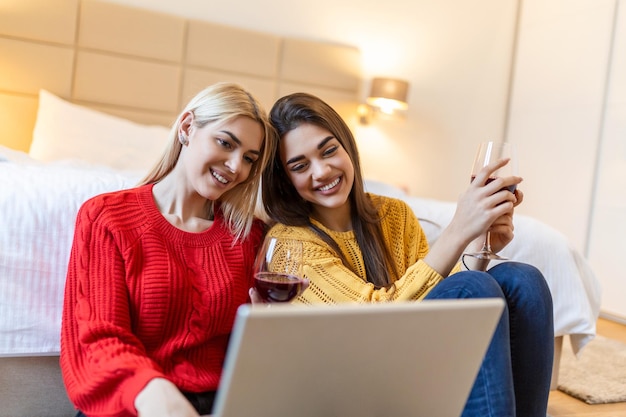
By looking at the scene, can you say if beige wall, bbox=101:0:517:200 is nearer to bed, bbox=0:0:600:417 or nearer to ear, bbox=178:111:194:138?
bed, bbox=0:0:600:417

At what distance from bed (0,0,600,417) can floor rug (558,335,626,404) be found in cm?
23

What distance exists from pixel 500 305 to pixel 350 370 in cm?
22

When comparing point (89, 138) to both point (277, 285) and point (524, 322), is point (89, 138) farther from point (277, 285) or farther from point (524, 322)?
point (524, 322)

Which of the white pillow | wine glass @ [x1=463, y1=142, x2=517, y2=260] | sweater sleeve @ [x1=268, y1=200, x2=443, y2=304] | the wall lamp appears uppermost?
the wall lamp

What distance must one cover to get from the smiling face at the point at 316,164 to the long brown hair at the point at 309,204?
0.02 metres

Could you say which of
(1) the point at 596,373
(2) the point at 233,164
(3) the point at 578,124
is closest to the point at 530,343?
(2) the point at 233,164

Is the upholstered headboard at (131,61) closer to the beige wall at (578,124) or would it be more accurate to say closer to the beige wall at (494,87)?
the beige wall at (494,87)

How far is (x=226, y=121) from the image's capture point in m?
1.33

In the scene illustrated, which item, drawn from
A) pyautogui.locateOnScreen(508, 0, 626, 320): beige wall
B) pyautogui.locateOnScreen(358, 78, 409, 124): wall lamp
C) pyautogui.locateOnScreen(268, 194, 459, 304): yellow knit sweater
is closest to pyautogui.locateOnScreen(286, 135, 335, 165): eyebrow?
pyautogui.locateOnScreen(268, 194, 459, 304): yellow knit sweater

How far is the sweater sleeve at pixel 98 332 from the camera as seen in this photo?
39.8 inches

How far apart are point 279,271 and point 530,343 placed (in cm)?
Answer: 54

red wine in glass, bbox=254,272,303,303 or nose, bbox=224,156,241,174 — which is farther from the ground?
nose, bbox=224,156,241,174

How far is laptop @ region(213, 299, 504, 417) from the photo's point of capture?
28.6 inches


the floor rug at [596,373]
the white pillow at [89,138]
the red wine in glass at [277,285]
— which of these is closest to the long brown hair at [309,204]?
the red wine in glass at [277,285]
